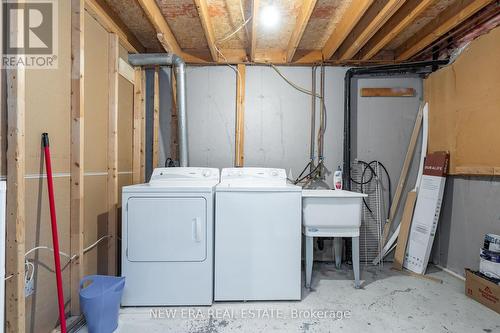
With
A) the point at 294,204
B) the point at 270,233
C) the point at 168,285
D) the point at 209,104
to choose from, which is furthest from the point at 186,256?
the point at 209,104

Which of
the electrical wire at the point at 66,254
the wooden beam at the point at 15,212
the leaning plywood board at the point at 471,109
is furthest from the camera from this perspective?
the leaning plywood board at the point at 471,109

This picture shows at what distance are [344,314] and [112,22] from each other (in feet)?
10.1

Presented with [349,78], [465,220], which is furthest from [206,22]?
[465,220]

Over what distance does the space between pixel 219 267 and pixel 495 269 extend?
7.10 feet

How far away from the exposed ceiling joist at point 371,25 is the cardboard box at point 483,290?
7.37ft

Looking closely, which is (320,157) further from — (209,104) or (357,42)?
(209,104)

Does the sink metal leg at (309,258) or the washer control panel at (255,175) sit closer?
the sink metal leg at (309,258)

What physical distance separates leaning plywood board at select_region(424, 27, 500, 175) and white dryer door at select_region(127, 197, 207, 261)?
Result: 99.6 inches

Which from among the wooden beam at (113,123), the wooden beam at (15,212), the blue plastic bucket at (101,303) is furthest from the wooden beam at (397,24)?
the blue plastic bucket at (101,303)

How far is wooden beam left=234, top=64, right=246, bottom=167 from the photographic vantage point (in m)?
3.08

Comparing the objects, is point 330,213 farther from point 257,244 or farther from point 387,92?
point 387,92

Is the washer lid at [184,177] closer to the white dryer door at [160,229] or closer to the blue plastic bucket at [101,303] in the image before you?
the white dryer door at [160,229]

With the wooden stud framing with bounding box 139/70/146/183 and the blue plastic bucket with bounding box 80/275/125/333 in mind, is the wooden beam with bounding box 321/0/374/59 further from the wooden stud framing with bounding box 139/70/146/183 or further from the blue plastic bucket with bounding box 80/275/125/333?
the blue plastic bucket with bounding box 80/275/125/333

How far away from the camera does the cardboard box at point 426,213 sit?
266 cm
